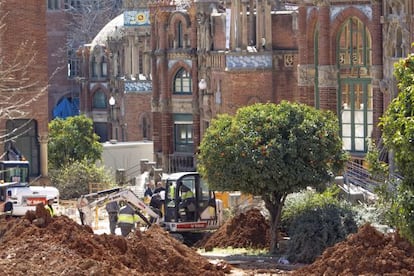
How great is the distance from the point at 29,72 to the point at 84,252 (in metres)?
27.0

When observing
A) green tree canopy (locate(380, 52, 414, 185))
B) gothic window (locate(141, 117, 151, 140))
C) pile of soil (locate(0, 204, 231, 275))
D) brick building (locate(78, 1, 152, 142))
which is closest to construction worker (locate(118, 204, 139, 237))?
pile of soil (locate(0, 204, 231, 275))

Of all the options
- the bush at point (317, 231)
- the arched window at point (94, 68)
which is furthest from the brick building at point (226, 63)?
the bush at point (317, 231)

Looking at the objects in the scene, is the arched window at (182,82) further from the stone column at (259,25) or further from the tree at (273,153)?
the tree at (273,153)

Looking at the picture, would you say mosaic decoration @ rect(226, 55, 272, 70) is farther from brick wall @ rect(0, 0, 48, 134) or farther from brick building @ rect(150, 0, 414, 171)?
brick wall @ rect(0, 0, 48, 134)

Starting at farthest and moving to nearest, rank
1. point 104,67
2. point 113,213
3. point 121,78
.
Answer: point 104,67 → point 121,78 → point 113,213

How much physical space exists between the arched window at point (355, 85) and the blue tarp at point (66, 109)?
179 feet

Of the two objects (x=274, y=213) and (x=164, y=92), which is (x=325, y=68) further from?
(x=164, y=92)

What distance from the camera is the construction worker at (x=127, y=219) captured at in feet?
150

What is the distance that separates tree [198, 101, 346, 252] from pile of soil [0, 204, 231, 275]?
135 inches

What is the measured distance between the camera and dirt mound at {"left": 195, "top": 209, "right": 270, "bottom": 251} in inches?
1708

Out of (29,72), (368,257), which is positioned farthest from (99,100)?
(368,257)

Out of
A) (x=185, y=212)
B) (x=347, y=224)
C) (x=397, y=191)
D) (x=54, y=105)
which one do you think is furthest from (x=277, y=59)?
(x=54, y=105)

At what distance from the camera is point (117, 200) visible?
152ft

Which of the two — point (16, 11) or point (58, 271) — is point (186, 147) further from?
point (58, 271)
